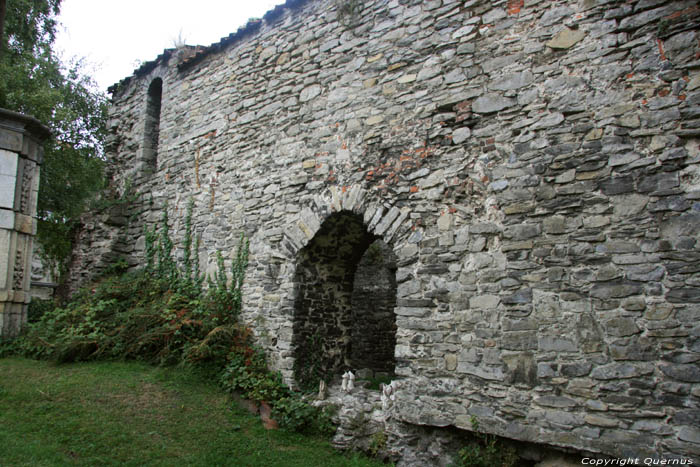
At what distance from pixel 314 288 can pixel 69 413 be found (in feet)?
10.3

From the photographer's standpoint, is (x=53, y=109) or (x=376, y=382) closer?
(x=376, y=382)

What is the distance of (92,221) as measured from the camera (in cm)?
912

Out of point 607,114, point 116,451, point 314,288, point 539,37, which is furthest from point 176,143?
point 607,114

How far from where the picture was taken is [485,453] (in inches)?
164

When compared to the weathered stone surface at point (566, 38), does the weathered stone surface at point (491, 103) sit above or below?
below

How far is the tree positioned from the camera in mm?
11617

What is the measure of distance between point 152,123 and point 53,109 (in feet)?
16.6

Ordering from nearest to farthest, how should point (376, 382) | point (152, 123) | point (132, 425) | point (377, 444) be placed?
1. point (132, 425)
2. point (377, 444)
3. point (376, 382)
4. point (152, 123)

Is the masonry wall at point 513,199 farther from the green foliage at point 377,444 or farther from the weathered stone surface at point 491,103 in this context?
the green foliage at point 377,444

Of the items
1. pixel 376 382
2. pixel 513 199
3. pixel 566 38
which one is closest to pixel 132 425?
pixel 376 382

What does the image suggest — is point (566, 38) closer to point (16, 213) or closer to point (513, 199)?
point (513, 199)

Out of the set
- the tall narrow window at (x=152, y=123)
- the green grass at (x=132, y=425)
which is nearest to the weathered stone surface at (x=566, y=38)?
the green grass at (x=132, y=425)

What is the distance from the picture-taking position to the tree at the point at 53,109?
11.6 m

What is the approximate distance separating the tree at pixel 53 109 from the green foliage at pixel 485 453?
420 inches
